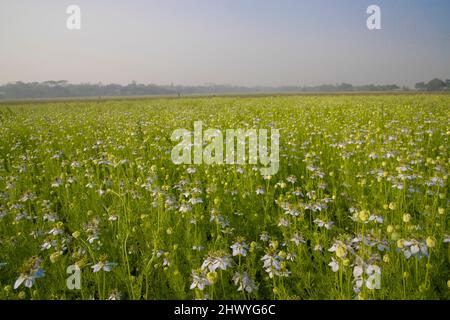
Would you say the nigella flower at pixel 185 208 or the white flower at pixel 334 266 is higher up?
the nigella flower at pixel 185 208

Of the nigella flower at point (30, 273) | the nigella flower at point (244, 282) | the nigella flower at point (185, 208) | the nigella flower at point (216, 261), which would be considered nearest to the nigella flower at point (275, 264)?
the nigella flower at point (244, 282)

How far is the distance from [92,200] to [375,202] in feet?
10.7

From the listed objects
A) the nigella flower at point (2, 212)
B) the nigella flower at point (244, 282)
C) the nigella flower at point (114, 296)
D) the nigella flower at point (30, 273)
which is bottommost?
the nigella flower at point (114, 296)

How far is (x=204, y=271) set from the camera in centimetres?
201

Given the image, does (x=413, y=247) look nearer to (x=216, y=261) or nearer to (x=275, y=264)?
(x=275, y=264)

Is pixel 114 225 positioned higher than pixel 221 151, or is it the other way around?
pixel 221 151

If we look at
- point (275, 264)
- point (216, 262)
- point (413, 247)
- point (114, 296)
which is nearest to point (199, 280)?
point (216, 262)

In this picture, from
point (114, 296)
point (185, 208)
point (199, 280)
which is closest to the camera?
point (199, 280)

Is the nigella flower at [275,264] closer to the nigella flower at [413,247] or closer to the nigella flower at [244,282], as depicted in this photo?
the nigella flower at [244,282]

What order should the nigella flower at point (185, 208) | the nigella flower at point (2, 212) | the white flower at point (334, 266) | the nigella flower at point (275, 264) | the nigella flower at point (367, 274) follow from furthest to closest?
the nigella flower at point (2, 212), the nigella flower at point (185, 208), the nigella flower at point (275, 264), the white flower at point (334, 266), the nigella flower at point (367, 274)

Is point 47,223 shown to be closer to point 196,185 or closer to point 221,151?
point 196,185
